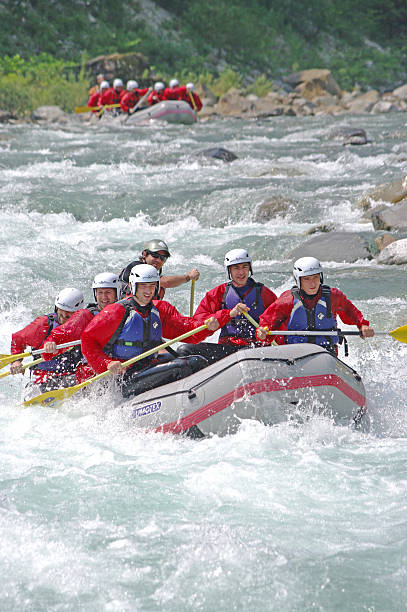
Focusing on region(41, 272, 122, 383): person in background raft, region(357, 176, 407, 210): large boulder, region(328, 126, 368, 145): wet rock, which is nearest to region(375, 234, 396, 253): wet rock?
region(357, 176, 407, 210): large boulder

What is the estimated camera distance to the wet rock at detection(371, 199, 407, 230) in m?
Answer: 11.3

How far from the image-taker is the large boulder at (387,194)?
1241 cm

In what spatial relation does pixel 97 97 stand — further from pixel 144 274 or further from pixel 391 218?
pixel 144 274

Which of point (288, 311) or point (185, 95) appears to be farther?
point (185, 95)

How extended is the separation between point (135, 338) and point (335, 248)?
17.4ft

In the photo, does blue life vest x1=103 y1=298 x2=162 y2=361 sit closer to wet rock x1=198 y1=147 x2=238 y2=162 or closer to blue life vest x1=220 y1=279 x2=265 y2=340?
blue life vest x1=220 y1=279 x2=265 y2=340

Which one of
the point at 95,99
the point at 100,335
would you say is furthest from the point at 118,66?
the point at 100,335

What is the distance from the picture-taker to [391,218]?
451 inches

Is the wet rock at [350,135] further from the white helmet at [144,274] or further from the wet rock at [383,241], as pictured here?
the white helmet at [144,274]

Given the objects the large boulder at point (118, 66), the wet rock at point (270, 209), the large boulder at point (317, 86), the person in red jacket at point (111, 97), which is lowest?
the wet rock at point (270, 209)

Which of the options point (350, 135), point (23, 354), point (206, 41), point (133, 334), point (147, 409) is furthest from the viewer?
point (206, 41)

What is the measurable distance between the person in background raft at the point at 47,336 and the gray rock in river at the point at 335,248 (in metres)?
4.69

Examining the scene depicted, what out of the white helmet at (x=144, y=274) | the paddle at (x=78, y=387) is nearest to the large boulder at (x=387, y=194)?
the paddle at (x=78, y=387)

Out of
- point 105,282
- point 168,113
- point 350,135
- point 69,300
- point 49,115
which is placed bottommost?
point 69,300
